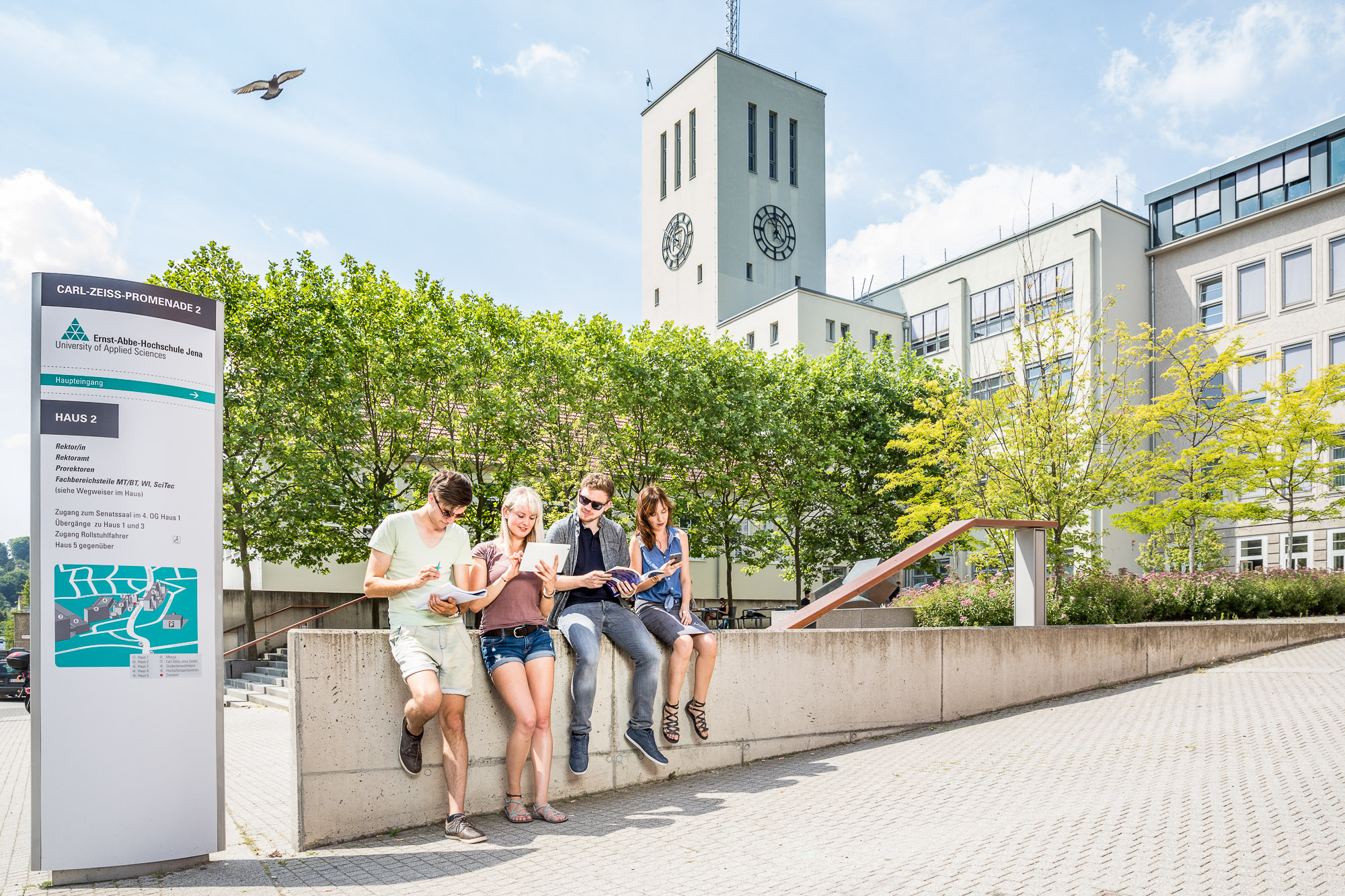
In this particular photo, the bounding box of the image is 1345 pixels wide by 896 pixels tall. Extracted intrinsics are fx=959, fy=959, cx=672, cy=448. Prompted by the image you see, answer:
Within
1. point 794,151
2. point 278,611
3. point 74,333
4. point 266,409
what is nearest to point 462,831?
point 74,333

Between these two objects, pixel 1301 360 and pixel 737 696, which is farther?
pixel 1301 360

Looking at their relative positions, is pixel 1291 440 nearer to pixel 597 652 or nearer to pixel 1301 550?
pixel 1301 550

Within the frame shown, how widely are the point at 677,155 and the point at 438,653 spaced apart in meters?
52.3

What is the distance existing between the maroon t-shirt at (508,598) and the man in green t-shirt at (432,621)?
0.56 ft

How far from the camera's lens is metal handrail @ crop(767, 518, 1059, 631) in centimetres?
813

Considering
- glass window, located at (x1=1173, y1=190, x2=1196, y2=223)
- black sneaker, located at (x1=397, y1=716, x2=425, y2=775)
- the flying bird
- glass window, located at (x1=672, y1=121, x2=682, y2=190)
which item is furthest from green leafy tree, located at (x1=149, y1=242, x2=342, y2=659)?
glass window, located at (x1=672, y1=121, x2=682, y2=190)

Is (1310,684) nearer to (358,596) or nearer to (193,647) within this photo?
(193,647)

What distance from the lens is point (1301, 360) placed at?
112ft

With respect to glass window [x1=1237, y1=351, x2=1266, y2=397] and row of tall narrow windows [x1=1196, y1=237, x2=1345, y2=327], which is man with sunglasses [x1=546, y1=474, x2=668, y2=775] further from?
glass window [x1=1237, y1=351, x2=1266, y2=397]

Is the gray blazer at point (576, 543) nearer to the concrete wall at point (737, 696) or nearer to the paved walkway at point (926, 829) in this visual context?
the concrete wall at point (737, 696)

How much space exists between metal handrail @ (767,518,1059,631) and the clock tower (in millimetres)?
40591

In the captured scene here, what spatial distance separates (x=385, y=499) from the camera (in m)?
20.8

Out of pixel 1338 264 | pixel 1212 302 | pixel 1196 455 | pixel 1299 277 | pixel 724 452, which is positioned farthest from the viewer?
pixel 1212 302

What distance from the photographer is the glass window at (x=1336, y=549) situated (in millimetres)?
31188
